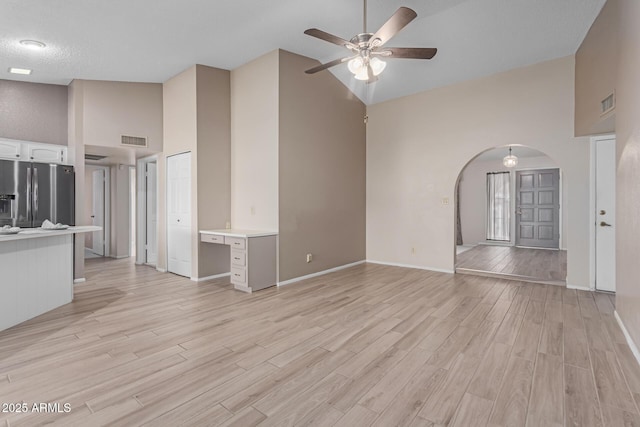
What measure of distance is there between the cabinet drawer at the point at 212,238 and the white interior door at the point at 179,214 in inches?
15.9

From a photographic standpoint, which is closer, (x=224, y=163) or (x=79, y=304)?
(x=79, y=304)

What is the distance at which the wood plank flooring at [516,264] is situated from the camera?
17.6 feet

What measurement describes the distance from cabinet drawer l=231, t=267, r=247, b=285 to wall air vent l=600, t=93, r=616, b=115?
4.76m

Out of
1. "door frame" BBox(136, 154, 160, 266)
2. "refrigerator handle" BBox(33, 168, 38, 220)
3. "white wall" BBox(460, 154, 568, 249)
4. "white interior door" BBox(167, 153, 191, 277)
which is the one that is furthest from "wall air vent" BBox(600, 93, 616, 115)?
"refrigerator handle" BBox(33, 168, 38, 220)

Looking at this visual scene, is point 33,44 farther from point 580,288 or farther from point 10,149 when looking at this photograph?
point 580,288

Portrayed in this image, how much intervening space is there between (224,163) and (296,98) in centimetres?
164

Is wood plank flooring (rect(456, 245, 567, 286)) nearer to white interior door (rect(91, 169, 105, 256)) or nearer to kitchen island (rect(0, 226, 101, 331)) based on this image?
kitchen island (rect(0, 226, 101, 331))

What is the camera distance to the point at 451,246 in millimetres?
5656

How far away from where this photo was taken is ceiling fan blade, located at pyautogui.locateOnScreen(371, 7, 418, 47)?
255cm

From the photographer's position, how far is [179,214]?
5.50 m

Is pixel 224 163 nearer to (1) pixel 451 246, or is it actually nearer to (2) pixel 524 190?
(1) pixel 451 246

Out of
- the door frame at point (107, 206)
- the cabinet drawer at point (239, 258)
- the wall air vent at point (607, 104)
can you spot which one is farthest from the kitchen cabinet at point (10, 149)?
the wall air vent at point (607, 104)

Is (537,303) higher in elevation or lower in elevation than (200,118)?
lower

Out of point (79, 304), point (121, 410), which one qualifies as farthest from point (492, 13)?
point (79, 304)
